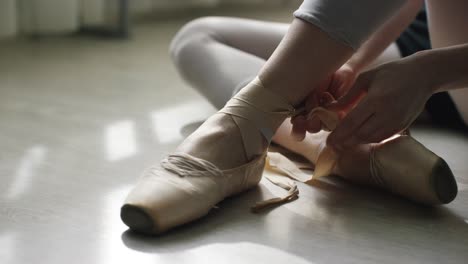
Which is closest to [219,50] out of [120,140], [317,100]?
[120,140]

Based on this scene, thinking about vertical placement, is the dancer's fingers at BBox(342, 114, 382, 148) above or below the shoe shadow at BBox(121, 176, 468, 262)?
above

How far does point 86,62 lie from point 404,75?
1055 millimetres

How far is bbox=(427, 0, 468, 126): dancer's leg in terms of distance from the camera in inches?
36.9

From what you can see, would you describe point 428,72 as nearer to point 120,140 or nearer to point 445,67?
point 445,67

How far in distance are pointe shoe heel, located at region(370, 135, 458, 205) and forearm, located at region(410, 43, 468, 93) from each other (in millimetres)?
91

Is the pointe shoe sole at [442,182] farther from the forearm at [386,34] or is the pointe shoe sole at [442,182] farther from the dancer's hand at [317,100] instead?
the forearm at [386,34]

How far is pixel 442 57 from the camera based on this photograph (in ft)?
2.66

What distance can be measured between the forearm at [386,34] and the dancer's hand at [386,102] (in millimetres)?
204

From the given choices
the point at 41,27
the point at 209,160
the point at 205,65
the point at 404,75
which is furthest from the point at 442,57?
the point at 41,27

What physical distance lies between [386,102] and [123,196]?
1.19ft

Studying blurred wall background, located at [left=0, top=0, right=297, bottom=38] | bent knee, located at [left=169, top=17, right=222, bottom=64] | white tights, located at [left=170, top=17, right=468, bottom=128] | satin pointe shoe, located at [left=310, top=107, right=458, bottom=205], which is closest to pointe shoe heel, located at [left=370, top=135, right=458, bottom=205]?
satin pointe shoe, located at [left=310, top=107, right=458, bottom=205]

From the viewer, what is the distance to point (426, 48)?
120 centimetres

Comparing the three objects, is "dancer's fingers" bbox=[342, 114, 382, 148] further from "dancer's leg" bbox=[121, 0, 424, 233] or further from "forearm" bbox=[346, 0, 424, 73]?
"forearm" bbox=[346, 0, 424, 73]

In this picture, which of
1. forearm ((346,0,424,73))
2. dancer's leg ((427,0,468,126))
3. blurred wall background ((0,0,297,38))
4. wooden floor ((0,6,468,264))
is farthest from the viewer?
blurred wall background ((0,0,297,38))
